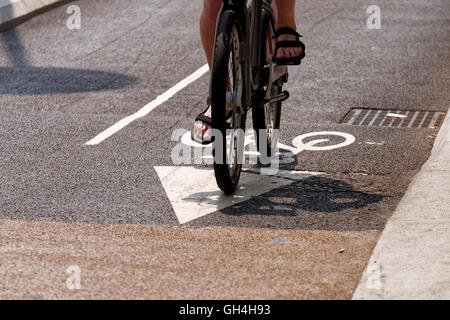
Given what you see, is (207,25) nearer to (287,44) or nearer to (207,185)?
(287,44)

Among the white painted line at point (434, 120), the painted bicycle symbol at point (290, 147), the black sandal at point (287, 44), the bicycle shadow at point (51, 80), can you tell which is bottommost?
the white painted line at point (434, 120)

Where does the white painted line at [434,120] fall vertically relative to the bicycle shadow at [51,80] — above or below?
below

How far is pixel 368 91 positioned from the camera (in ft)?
28.2

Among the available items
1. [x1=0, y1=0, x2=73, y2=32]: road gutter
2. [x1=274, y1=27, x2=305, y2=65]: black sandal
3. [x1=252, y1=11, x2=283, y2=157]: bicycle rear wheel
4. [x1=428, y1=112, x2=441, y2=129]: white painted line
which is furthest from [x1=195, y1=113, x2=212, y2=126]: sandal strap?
[x1=0, y1=0, x2=73, y2=32]: road gutter

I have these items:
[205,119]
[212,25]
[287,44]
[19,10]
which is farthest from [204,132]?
[19,10]

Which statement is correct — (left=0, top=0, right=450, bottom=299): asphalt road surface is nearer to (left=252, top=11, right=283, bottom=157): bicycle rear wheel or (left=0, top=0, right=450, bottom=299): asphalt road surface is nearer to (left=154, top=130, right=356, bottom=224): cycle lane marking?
(left=154, top=130, right=356, bottom=224): cycle lane marking

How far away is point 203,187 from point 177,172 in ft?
1.18

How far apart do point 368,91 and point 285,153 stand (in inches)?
90.4

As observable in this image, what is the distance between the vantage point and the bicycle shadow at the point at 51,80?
8633 millimetres

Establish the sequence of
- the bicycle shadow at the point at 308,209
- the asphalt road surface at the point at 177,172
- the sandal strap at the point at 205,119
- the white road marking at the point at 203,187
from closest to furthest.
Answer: the asphalt road surface at the point at 177,172 < the bicycle shadow at the point at 308,209 < the white road marking at the point at 203,187 < the sandal strap at the point at 205,119

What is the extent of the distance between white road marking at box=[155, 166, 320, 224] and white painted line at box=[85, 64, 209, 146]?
3.11ft

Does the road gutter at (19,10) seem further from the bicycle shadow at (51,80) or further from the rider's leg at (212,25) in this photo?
the rider's leg at (212,25)

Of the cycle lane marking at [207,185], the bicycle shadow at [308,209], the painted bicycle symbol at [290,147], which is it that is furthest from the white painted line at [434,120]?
the bicycle shadow at [308,209]

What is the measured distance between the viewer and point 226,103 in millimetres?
5375
